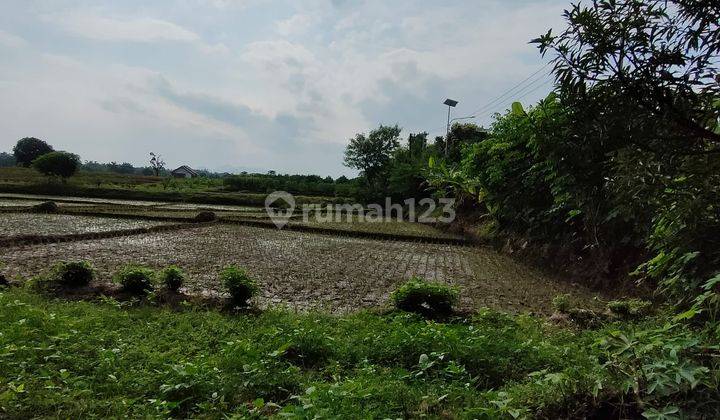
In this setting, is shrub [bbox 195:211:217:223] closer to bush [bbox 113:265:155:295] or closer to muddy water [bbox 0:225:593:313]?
muddy water [bbox 0:225:593:313]

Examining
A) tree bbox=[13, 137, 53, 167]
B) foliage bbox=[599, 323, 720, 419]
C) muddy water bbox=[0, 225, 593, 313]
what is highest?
tree bbox=[13, 137, 53, 167]

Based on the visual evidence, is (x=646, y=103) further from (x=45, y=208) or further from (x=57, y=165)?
(x=57, y=165)

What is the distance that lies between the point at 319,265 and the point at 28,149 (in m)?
62.5

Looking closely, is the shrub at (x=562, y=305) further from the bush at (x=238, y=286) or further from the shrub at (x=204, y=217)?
the shrub at (x=204, y=217)

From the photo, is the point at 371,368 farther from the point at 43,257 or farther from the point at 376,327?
the point at 43,257

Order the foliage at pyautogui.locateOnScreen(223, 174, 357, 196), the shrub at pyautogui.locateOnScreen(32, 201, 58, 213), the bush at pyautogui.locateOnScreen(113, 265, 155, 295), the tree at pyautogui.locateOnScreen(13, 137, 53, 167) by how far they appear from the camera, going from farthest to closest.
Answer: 1. the tree at pyautogui.locateOnScreen(13, 137, 53, 167)
2. the foliage at pyautogui.locateOnScreen(223, 174, 357, 196)
3. the shrub at pyautogui.locateOnScreen(32, 201, 58, 213)
4. the bush at pyautogui.locateOnScreen(113, 265, 155, 295)

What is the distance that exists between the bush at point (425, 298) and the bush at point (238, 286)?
1721 mm

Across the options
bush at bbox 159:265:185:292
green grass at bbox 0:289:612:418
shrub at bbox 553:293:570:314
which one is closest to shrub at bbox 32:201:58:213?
bush at bbox 159:265:185:292

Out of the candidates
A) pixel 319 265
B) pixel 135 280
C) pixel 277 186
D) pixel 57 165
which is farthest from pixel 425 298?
pixel 57 165

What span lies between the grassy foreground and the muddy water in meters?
1.47

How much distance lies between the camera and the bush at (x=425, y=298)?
502 cm

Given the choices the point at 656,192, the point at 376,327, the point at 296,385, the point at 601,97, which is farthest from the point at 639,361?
the point at 376,327

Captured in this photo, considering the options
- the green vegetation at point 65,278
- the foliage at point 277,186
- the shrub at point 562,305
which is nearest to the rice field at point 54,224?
the green vegetation at point 65,278

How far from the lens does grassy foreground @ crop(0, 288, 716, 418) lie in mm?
2457
